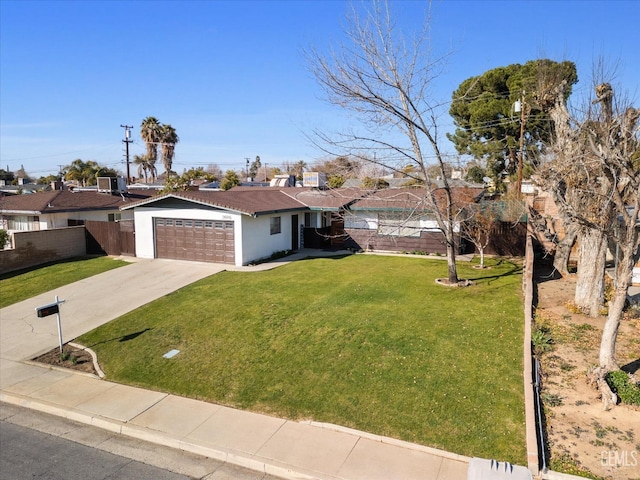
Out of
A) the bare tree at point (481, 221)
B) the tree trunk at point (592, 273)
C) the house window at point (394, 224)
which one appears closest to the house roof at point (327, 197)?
the house window at point (394, 224)

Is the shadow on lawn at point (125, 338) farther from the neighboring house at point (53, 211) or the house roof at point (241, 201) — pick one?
the neighboring house at point (53, 211)

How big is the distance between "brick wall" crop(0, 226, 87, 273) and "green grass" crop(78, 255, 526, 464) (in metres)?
10.0

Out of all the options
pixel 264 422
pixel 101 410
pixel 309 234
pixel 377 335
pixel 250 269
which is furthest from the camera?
pixel 309 234

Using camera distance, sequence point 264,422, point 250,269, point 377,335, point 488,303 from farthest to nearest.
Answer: point 250,269, point 488,303, point 377,335, point 264,422

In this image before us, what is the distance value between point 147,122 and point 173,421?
46283 millimetres

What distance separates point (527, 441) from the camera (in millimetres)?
6797

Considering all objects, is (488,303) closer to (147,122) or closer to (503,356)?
(503,356)

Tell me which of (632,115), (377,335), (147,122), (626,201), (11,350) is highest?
(147,122)

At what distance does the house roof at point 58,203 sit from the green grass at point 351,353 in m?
12.2

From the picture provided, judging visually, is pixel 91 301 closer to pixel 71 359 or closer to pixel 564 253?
pixel 71 359

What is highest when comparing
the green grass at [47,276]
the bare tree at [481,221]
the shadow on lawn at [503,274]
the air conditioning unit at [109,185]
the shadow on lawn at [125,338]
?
the air conditioning unit at [109,185]

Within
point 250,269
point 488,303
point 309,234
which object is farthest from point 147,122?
point 488,303

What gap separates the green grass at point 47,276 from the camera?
16.6 m

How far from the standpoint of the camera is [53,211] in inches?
891
